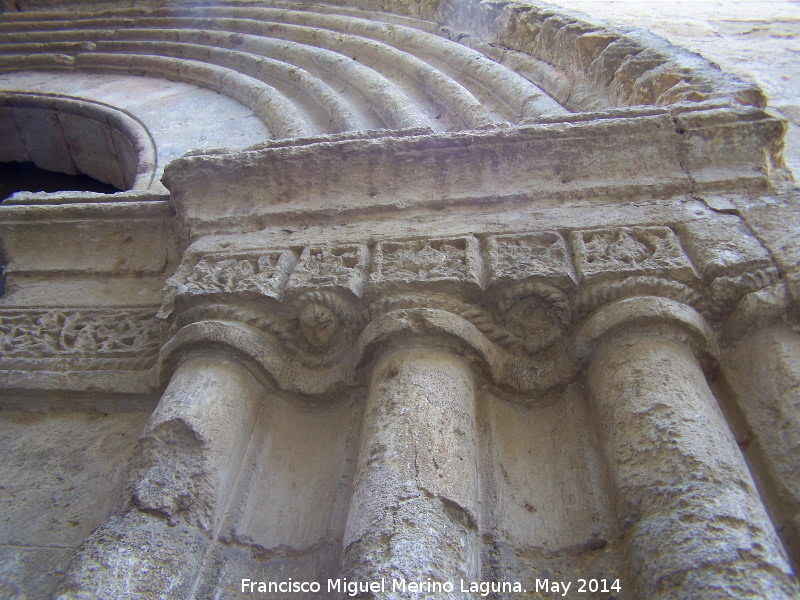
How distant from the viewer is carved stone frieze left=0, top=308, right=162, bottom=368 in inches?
78.3

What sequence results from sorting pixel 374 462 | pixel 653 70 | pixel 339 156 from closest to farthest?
pixel 374 462 < pixel 339 156 < pixel 653 70

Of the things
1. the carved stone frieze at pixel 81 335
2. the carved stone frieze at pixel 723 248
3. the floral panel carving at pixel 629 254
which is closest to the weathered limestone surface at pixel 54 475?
the carved stone frieze at pixel 81 335

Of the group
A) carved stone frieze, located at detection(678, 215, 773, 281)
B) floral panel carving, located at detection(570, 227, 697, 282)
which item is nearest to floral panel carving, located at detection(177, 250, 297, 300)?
floral panel carving, located at detection(570, 227, 697, 282)

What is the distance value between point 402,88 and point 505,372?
2.44 meters

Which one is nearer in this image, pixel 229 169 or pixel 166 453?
pixel 166 453

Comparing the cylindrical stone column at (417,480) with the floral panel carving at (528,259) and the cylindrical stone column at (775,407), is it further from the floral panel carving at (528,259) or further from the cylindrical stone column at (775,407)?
the cylindrical stone column at (775,407)

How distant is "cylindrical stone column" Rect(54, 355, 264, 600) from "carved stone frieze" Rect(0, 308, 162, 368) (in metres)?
0.40

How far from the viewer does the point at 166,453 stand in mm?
1456

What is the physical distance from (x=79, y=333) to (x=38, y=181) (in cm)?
290

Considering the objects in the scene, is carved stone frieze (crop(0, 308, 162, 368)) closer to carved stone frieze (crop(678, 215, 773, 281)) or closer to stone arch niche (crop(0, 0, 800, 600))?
stone arch niche (crop(0, 0, 800, 600))

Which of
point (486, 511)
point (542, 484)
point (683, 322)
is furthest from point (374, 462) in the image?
point (683, 322)

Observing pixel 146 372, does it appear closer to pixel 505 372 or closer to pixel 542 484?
pixel 505 372

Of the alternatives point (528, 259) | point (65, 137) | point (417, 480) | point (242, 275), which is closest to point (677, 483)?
point (417, 480)

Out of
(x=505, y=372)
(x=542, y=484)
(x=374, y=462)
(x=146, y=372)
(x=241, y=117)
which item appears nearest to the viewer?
(x=374, y=462)
